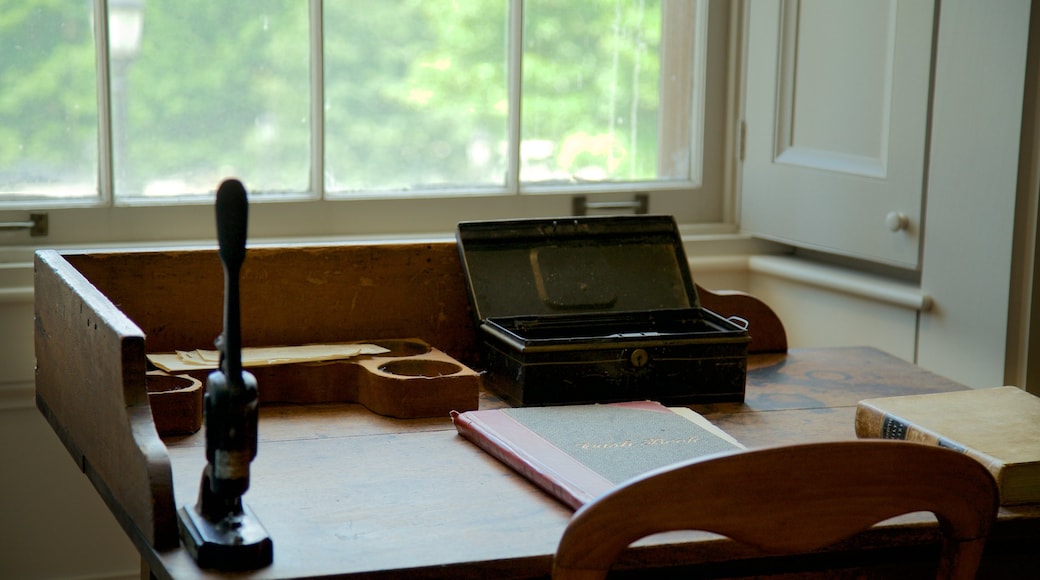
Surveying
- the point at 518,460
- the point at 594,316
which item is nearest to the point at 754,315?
the point at 594,316

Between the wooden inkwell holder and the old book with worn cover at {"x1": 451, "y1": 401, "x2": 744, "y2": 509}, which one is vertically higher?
the wooden inkwell holder

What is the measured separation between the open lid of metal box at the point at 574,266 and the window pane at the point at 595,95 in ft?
2.26

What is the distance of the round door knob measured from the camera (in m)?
2.17

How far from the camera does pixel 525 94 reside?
2467 millimetres

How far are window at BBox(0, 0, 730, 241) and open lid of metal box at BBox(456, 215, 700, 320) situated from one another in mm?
654

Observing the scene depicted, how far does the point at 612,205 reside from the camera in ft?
8.34

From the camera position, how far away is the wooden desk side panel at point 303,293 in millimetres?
1649

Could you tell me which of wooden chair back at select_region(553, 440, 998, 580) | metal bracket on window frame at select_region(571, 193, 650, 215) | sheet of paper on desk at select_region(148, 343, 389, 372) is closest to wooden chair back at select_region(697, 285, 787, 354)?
sheet of paper on desk at select_region(148, 343, 389, 372)

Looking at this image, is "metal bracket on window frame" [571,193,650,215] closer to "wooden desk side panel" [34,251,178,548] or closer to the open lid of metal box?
the open lid of metal box

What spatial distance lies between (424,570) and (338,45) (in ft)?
4.84

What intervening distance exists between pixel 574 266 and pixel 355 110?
0.75 m

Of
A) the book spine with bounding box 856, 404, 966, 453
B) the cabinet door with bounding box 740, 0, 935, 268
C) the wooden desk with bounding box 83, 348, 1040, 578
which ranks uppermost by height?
the cabinet door with bounding box 740, 0, 935, 268

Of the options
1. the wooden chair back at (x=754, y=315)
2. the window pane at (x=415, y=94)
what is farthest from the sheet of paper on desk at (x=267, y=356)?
the window pane at (x=415, y=94)

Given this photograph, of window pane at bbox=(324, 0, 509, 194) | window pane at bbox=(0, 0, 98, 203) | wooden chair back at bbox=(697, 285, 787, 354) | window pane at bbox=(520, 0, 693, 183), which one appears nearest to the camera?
wooden chair back at bbox=(697, 285, 787, 354)
